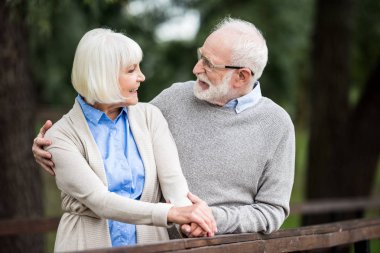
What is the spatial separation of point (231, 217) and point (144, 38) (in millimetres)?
9735

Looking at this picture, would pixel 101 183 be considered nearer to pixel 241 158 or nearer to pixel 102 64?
pixel 102 64

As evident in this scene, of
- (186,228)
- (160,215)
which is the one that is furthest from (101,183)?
(186,228)

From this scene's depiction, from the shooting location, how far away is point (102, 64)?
326 centimetres

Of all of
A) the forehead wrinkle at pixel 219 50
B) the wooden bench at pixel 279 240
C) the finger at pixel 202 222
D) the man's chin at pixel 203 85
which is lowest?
the wooden bench at pixel 279 240

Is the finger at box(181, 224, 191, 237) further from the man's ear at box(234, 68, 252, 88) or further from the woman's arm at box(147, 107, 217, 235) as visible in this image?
the man's ear at box(234, 68, 252, 88)

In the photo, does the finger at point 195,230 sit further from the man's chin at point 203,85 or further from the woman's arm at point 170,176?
the man's chin at point 203,85

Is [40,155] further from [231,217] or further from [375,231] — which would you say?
[375,231]

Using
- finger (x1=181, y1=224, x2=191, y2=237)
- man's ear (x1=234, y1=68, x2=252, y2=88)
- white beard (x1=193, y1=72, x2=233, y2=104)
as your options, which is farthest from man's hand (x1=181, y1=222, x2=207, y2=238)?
man's ear (x1=234, y1=68, x2=252, y2=88)

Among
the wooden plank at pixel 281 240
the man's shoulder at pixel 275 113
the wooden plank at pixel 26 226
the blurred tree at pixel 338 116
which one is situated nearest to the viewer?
the wooden plank at pixel 281 240

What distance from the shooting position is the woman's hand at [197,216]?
3219 mm

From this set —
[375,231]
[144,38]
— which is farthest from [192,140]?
[144,38]

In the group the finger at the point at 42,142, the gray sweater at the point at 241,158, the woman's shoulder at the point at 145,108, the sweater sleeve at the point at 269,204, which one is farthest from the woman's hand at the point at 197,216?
the finger at the point at 42,142

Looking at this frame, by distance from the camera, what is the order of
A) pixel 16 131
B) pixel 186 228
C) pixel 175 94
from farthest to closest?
1. pixel 16 131
2. pixel 175 94
3. pixel 186 228

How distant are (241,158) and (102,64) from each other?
2.69ft
